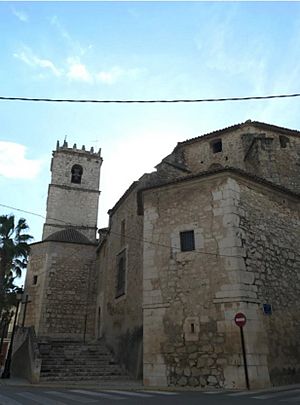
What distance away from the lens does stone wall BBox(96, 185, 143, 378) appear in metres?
11.7

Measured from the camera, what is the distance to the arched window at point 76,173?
34.0 meters

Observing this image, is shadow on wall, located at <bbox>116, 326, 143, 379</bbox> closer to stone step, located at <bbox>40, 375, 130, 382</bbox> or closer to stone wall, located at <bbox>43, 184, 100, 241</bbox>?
stone step, located at <bbox>40, 375, 130, 382</bbox>

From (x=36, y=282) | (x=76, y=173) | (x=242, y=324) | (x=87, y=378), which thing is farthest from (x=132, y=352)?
(x=76, y=173)

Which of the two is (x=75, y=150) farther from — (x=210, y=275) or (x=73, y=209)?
(x=210, y=275)

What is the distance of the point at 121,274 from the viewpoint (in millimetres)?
14461

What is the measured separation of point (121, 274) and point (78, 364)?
12.6 ft

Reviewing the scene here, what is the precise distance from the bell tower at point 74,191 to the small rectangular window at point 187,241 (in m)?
20.9

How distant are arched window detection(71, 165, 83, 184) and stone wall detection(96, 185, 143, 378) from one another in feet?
56.7

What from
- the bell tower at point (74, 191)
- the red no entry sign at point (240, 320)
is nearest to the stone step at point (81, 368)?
the red no entry sign at point (240, 320)

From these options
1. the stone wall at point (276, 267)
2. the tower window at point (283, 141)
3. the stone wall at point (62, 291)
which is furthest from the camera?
the stone wall at point (62, 291)

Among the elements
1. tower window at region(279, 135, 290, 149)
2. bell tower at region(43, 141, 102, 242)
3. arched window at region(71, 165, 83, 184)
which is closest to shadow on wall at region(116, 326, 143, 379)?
tower window at region(279, 135, 290, 149)

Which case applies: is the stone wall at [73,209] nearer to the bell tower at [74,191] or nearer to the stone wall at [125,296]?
the bell tower at [74,191]

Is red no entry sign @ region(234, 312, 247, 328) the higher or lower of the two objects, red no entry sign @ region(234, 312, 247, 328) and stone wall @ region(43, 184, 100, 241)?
the lower

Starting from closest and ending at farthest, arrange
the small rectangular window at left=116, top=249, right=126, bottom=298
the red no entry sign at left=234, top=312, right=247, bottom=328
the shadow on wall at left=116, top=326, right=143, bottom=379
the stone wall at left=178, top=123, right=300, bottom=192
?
the red no entry sign at left=234, top=312, right=247, bottom=328 → the shadow on wall at left=116, top=326, right=143, bottom=379 → the small rectangular window at left=116, top=249, right=126, bottom=298 → the stone wall at left=178, top=123, right=300, bottom=192
